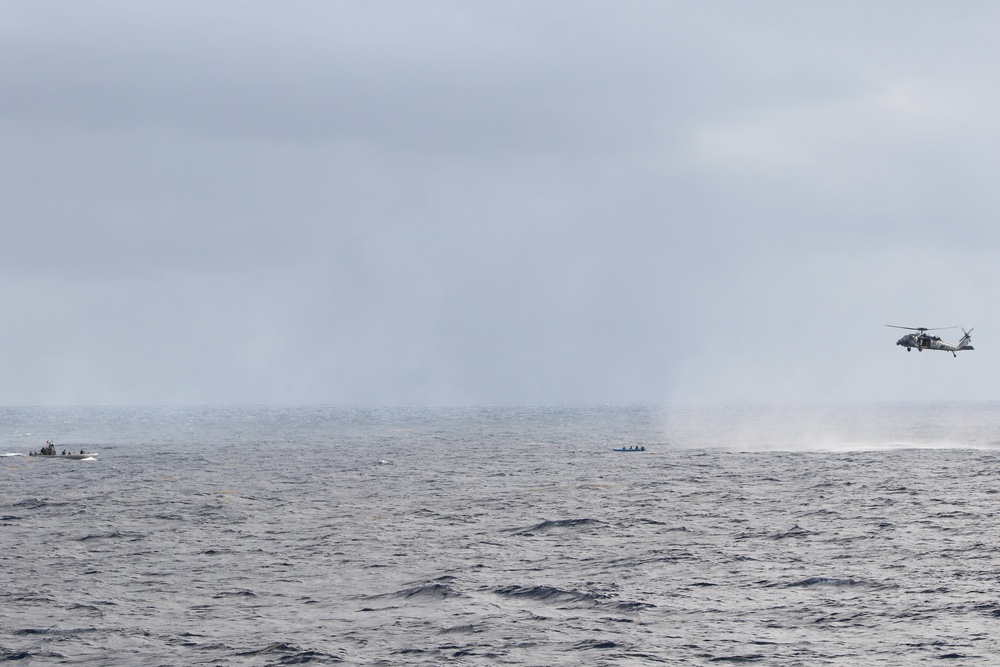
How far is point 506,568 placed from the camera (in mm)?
50312

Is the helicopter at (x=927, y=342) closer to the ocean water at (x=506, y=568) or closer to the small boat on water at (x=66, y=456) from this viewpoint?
the ocean water at (x=506, y=568)

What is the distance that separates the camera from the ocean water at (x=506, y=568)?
1412 inches

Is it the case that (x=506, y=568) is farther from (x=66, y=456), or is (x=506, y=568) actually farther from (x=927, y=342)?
(x=66, y=456)

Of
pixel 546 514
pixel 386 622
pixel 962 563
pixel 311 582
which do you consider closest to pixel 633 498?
pixel 546 514

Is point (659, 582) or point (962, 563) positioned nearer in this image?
point (659, 582)

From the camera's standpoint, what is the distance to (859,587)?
44156mm

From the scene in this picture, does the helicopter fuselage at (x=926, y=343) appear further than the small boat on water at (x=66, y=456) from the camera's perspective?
No

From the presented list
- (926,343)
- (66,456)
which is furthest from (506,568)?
(66,456)

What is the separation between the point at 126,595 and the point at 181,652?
1081cm

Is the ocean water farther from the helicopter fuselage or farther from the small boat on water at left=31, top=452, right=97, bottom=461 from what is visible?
the small boat on water at left=31, top=452, right=97, bottom=461

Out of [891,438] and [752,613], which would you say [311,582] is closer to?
[752,613]

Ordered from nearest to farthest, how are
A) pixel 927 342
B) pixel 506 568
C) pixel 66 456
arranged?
pixel 506 568
pixel 927 342
pixel 66 456

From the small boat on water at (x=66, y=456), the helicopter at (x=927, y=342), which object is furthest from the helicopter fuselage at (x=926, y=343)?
the small boat on water at (x=66, y=456)

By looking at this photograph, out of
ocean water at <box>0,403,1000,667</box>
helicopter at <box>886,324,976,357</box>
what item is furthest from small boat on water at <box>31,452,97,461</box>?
helicopter at <box>886,324,976,357</box>
